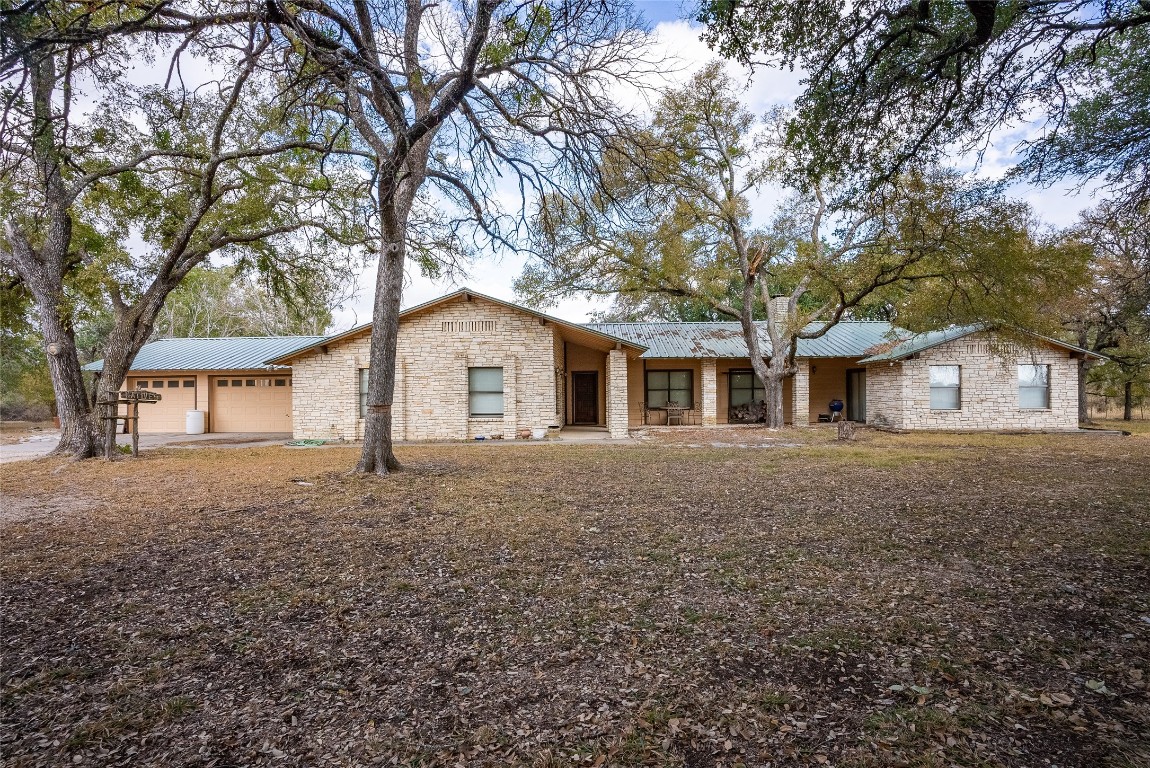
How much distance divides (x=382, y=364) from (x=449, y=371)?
19.8ft

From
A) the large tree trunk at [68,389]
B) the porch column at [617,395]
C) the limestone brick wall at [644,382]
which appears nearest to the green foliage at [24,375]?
the large tree trunk at [68,389]

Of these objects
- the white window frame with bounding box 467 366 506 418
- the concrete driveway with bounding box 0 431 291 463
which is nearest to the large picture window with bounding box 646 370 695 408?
the white window frame with bounding box 467 366 506 418

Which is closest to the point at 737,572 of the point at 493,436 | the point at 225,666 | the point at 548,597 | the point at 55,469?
the point at 548,597

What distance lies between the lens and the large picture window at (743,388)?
818 inches

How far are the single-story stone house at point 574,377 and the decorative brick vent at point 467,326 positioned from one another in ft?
0.13

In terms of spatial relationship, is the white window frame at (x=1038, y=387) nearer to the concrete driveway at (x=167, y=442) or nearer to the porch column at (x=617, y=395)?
the porch column at (x=617, y=395)

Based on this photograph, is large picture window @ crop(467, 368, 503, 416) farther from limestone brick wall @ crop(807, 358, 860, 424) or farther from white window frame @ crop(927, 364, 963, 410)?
white window frame @ crop(927, 364, 963, 410)

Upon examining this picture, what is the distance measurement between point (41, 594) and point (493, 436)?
37.6 ft

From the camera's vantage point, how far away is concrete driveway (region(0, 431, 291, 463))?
13.4m

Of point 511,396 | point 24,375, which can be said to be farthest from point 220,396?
point 511,396

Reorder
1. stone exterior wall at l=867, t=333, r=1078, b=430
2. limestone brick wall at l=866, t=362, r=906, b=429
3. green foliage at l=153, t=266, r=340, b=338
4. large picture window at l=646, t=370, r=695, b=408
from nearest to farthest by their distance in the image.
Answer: stone exterior wall at l=867, t=333, r=1078, b=430 < limestone brick wall at l=866, t=362, r=906, b=429 < large picture window at l=646, t=370, r=695, b=408 < green foliage at l=153, t=266, r=340, b=338

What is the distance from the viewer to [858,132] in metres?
6.14

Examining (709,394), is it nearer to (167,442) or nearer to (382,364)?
(382,364)

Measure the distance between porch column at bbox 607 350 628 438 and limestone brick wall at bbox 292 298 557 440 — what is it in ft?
6.06
